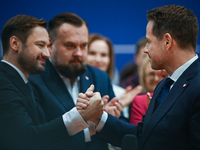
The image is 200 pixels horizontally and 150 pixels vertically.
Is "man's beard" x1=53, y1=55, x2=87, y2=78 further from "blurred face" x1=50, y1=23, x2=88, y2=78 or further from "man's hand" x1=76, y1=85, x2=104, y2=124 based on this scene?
"man's hand" x1=76, y1=85, x2=104, y2=124

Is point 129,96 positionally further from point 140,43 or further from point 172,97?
point 172,97

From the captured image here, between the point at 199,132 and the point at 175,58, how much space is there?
1.34 feet

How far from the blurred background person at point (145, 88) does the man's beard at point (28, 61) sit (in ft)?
2.40

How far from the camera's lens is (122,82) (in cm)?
319

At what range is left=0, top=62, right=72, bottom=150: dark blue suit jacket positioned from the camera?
1280mm

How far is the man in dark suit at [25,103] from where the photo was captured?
1287 millimetres

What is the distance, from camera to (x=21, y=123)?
129cm

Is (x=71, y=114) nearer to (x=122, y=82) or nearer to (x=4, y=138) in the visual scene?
(x=4, y=138)

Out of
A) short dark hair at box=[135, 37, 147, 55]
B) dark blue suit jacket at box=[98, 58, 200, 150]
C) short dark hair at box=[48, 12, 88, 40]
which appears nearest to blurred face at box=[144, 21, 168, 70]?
dark blue suit jacket at box=[98, 58, 200, 150]

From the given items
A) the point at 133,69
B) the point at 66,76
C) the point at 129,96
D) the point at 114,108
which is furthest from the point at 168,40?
the point at 133,69

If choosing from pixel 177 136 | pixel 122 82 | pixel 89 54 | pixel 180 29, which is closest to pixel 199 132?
pixel 177 136

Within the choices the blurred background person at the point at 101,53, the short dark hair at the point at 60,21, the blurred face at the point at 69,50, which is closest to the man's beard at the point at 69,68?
the blurred face at the point at 69,50

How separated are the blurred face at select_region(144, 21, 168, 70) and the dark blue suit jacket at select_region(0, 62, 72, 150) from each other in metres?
0.62

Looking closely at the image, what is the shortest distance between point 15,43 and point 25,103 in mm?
348
